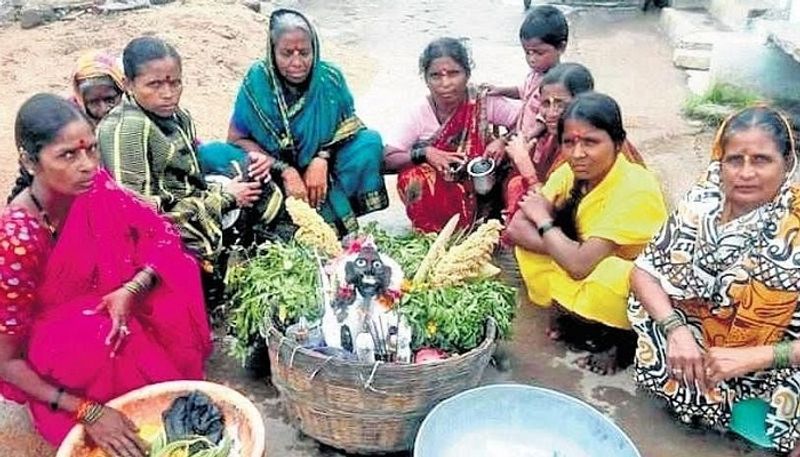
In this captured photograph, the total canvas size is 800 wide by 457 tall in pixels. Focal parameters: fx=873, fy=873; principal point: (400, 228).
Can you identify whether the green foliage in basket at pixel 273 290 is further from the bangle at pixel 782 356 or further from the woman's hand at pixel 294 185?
A: the bangle at pixel 782 356

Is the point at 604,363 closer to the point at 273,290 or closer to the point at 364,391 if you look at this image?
the point at 364,391

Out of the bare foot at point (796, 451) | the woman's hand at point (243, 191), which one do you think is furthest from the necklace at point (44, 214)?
the bare foot at point (796, 451)

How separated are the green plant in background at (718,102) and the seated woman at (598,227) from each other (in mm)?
2898

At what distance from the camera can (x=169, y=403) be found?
237 centimetres

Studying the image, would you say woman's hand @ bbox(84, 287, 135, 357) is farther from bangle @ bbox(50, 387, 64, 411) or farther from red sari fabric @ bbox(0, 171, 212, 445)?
bangle @ bbox(50, 387, 64, 411)

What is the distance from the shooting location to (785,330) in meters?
2.54

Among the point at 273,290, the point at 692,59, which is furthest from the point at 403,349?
the point at 692,59

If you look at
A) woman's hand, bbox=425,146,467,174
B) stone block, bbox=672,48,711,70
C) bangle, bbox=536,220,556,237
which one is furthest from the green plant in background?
bangle, bbox=536,220,556,237

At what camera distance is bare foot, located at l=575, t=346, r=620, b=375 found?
3.06 metres

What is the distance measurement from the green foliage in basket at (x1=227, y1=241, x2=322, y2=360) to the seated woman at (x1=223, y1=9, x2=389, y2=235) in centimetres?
73

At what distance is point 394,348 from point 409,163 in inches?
56.3

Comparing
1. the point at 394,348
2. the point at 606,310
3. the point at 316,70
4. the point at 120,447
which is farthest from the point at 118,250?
the point at 606,310

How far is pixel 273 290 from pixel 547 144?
1491 millimetres

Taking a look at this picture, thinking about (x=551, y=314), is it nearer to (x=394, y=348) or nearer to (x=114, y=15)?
(x=394, y=348)
